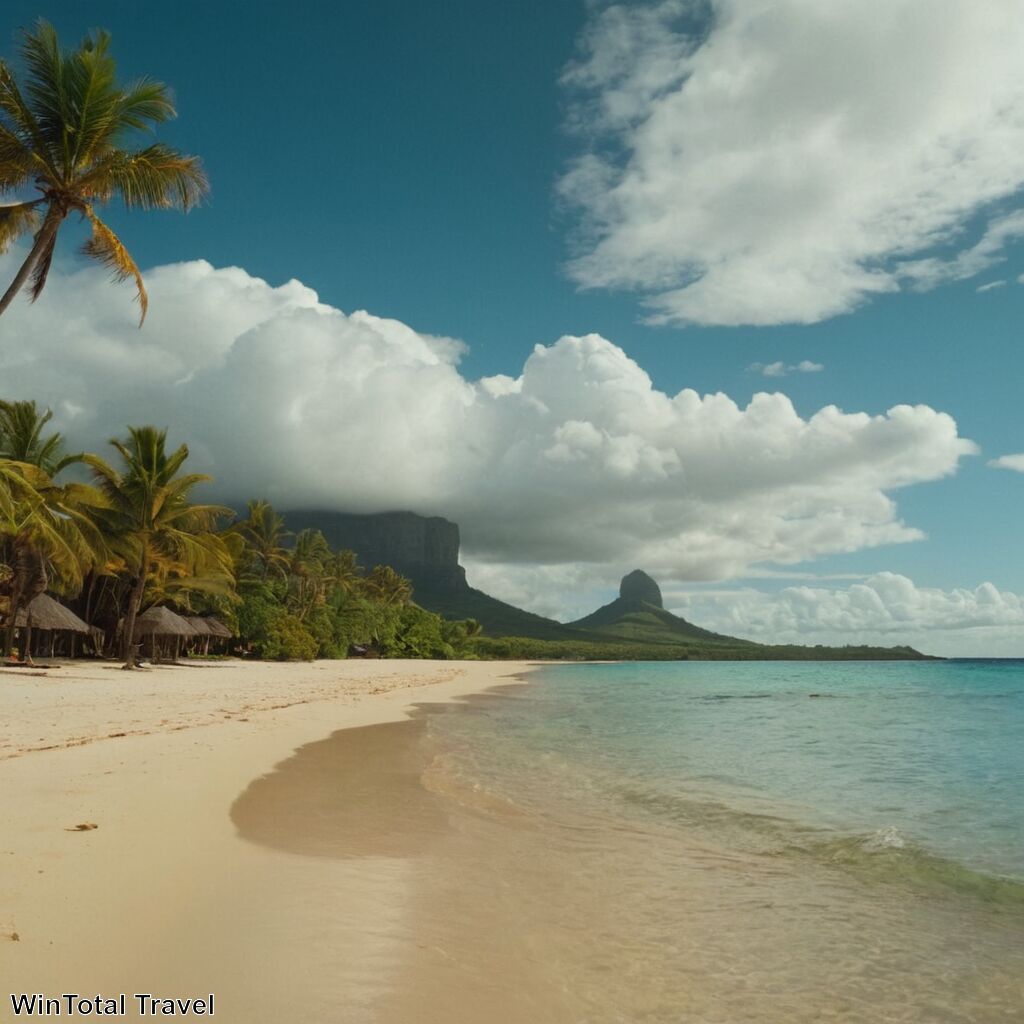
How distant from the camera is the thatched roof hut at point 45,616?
103 feet

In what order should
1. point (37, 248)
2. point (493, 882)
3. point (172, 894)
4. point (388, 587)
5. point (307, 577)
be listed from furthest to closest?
point (388, 587)
point (307, 577)
point (37, 248)
point (493, 882)
point (172, 894)

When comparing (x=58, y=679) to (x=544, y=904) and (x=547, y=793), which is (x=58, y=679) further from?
(x=544, y=904)

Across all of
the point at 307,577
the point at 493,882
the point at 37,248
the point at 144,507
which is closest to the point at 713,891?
the point at 493,882

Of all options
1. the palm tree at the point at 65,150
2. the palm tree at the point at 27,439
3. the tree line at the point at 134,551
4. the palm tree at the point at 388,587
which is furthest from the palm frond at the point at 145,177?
the palm tree at the point at 388,587

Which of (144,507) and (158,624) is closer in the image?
(144,507)

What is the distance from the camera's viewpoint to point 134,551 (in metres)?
32.2

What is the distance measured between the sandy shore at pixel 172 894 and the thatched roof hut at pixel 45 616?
82.0ft

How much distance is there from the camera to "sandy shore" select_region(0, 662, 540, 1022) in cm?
349

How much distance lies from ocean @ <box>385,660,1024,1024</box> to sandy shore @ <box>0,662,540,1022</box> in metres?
0.41

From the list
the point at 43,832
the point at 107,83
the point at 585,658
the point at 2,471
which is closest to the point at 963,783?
the point at 43,832

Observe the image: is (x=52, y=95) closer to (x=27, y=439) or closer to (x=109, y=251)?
(x=109, y=251)

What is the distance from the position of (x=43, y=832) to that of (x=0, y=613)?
32.4 m

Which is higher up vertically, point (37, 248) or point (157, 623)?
point (37, 248)

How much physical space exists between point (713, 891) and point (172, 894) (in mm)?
4031
